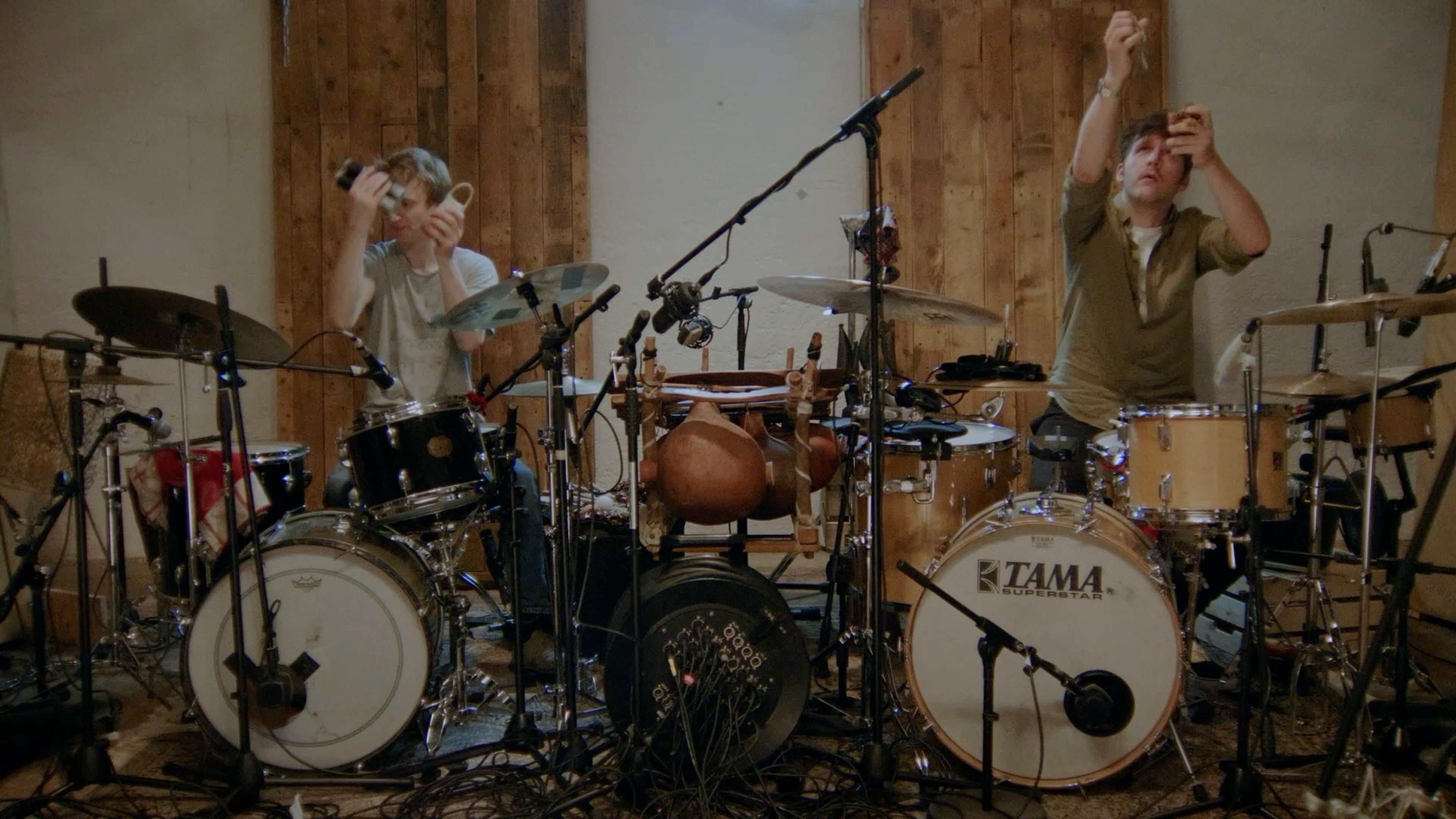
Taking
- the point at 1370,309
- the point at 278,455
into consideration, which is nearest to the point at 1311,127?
the point at 1370,309

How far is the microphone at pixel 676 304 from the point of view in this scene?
2.28 m

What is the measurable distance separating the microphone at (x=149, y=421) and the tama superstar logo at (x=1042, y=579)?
255cm

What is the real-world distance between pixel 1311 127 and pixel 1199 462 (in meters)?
2.73

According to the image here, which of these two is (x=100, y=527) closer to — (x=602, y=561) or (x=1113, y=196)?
(x=602, y=561)

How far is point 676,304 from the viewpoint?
2287 millimetres

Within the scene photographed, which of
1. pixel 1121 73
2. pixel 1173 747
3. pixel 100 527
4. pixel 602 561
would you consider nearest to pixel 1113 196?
pixel 1121 73

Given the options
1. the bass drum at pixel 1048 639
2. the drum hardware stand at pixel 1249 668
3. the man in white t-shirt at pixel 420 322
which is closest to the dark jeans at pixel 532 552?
the man in white t-shirt at pixel 420 322

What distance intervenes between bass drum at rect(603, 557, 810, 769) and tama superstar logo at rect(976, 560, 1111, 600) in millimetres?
531

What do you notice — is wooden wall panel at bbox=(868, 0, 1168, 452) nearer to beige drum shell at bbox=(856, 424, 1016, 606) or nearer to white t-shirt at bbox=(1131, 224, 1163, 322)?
white t-shirt at bbox=(1131, 224, 1163, 322)

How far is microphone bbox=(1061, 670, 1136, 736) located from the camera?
2.19 m

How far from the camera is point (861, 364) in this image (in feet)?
8.39

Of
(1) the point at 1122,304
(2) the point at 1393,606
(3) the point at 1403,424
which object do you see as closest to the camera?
(2) the point at 1393,606

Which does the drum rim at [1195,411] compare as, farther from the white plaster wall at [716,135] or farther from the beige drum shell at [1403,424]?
the white plaster wall at [716,135]

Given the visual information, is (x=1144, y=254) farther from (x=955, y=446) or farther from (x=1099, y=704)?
(x=1099, y=704)
